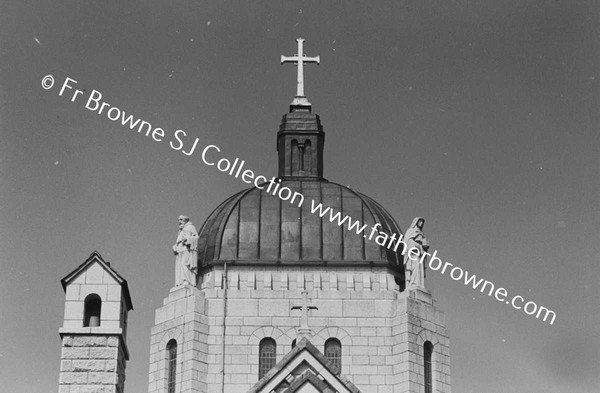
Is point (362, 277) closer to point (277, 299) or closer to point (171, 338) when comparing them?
point (277, 299)

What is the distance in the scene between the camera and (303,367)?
31.6m

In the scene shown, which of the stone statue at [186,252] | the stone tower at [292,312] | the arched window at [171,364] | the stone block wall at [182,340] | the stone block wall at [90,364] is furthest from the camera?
the stone statue at [186,252]

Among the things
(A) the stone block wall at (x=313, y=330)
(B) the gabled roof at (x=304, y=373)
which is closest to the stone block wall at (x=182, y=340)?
(A) the stone block wall at (x=313, y=330)

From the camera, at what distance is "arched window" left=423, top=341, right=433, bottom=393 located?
45375 mm

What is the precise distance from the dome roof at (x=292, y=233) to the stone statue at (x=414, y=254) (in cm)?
91

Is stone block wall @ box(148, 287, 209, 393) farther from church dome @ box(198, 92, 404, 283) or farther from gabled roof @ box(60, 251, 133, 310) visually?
gabled roof @ box(60, 251, 133, 310)

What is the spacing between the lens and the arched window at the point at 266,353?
45156 mm

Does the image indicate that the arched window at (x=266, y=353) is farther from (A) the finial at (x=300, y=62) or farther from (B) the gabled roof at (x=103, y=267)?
(B) the gabled roof at (x=103, y=267)

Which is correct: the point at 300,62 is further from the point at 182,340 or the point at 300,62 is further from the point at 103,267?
the point at 103,267

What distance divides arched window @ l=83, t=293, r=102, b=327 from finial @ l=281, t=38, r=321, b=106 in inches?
924

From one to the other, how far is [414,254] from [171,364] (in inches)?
290

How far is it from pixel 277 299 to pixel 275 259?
1570 mm

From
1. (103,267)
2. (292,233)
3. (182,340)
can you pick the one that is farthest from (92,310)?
(292,233)

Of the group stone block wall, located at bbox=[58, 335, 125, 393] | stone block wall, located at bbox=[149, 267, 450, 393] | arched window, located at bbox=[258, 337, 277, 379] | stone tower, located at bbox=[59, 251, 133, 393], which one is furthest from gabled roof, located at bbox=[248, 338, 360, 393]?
arched window, located at bbox=[258, 337, 277, 379]
